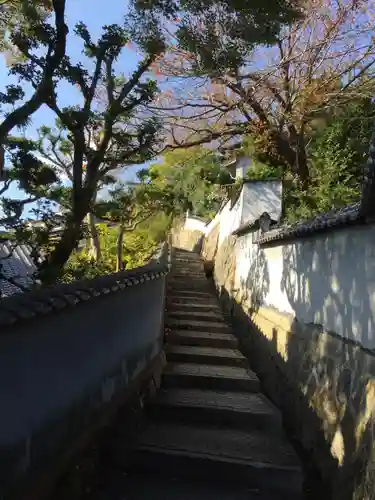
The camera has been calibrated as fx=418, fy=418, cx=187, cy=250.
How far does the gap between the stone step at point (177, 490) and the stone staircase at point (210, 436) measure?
0.01m

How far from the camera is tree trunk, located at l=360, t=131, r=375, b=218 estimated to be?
11.8 ft

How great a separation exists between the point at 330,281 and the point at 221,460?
249 centimetres

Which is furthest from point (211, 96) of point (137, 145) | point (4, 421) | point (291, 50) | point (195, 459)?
point (4, 421)

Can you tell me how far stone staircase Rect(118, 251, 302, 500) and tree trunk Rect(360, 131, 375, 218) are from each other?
9.37ft

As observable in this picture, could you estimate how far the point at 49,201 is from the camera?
7.32m

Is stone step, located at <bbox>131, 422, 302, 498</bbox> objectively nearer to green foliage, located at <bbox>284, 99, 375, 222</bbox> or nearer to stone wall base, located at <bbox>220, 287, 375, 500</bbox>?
stone wall base, located at <bbox>220, 287, 375, 500</bbox>

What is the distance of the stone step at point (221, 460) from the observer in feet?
14.8

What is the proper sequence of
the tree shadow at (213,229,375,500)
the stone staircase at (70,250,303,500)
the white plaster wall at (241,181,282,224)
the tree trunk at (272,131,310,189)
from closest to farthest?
the tree shadow at (213,229,375,500), the stone staircase at (70,250,303,500), the white plaster wall at (241,181,282,224), the tree trunk at (272,131,310,189)

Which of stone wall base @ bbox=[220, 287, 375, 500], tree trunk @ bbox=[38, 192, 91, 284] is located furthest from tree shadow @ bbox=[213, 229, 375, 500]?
tree trunk @ bbox=[38, 192, 91, 284]

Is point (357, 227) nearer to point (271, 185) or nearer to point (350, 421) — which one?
Result: point (350, 421)

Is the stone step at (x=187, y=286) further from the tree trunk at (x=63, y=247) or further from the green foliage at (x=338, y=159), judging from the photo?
the tree trunk at (x=63, y=247)

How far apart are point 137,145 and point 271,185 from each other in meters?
5.91

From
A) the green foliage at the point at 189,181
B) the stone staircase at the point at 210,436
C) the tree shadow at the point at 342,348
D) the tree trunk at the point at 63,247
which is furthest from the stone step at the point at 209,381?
the green foliage at the point at 189,181

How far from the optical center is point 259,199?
12711 millimetres
